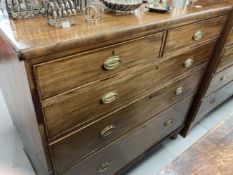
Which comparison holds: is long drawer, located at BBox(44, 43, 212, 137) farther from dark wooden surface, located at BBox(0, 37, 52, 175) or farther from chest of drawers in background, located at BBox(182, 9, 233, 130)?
chest of drawers in background, located at BBox(182, 9, 233, 130)

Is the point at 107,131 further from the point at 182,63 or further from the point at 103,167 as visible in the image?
the point at 182,63

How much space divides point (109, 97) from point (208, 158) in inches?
16.4

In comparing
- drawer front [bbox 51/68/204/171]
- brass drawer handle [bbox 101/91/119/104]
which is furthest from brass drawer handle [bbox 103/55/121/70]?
drawer front [bbox 51/68/204/171]

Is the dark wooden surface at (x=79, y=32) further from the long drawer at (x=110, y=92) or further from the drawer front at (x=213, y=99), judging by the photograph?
the drawer front at (x=213, y=99)

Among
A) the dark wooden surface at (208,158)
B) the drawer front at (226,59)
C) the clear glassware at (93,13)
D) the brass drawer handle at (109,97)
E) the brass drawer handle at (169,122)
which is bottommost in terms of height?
the brass drawer handle at (169,122)

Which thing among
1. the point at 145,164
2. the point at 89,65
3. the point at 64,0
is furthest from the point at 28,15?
the point at 145,164

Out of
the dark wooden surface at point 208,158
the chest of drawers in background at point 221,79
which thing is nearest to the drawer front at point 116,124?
the chest of drawers in background at point 221,79

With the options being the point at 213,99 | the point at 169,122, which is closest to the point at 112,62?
the point at 169,122

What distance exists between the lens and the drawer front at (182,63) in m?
0.94

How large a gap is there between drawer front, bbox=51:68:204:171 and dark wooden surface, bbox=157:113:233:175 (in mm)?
295

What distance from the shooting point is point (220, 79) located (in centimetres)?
145

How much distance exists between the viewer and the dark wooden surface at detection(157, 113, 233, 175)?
68cm

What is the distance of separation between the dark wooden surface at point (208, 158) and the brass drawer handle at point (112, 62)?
397 mm

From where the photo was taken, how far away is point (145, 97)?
37.6 inches
